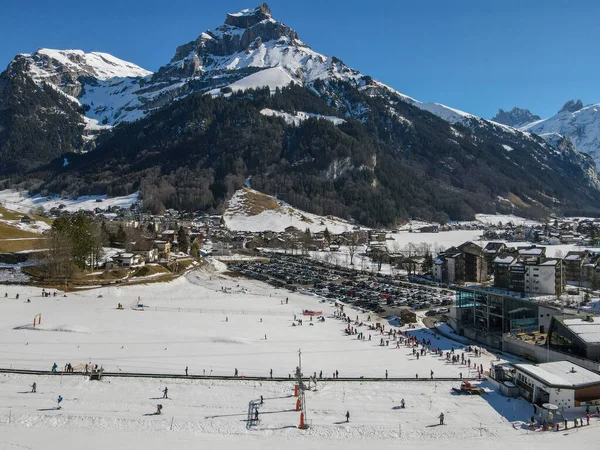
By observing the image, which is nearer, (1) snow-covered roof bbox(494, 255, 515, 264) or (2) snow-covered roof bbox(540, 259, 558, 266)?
(2) snow-covered roof bbox(540, 259, 558, 266)

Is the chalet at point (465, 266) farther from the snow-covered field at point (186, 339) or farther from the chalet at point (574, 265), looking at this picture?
the snow-covered field at point (186, 339)

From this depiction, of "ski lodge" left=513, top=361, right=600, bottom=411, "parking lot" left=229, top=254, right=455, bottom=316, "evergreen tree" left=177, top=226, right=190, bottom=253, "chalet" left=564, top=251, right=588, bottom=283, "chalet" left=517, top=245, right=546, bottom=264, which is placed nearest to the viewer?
"ski lodge" left=513, top=361, right=600, bottom=411

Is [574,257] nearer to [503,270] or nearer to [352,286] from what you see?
[503,270]

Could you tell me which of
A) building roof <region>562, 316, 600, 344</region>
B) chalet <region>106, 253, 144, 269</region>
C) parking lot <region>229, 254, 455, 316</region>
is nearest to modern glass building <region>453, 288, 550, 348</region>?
building roof <region>562, 316, 600, 344</region>

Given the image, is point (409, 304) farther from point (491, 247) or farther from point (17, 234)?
point (17, 234)

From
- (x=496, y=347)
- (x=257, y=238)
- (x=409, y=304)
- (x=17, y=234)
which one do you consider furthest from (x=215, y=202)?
(x=496, y=347)

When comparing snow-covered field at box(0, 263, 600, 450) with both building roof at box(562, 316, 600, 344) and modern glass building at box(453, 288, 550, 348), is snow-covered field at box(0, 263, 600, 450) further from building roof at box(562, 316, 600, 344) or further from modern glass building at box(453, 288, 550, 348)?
building roof at box(562, 316, 600, 344)
